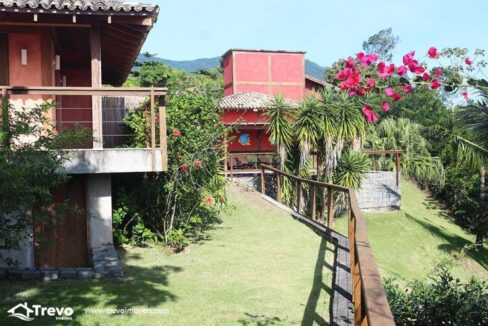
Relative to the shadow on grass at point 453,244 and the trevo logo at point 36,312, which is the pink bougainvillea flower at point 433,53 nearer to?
the trevo logo at point 36,312

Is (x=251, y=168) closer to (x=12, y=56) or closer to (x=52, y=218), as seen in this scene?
(x=12, y=56)

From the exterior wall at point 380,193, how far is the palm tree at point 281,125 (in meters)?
5.53

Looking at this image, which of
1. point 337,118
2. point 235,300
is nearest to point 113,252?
point 235,300

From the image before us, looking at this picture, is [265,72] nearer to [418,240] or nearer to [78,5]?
[418,240]

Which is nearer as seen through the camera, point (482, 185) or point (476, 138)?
point (476, 138)

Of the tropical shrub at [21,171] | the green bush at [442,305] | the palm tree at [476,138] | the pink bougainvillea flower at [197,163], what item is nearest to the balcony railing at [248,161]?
the palm tree at [476,138]

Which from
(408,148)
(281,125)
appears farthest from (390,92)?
(408,148)

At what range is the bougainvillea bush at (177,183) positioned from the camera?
8.72m

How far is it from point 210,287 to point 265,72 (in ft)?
82.3

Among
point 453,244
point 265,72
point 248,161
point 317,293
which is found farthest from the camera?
point 265,72

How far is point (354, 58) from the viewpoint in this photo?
363 centimetres

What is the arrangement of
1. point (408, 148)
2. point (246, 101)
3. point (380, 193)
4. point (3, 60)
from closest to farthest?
point (3, 60)
point (380, 193)
point (246, 101)
point (408, 148)

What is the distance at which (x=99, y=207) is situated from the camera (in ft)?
27.0

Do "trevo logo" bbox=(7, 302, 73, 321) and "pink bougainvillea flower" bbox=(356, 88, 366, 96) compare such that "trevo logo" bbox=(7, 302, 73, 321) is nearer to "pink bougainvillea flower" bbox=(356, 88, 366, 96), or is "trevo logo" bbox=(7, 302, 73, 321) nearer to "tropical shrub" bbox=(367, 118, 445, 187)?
"pink bougainvillea flower" bbox=(356, 88, 366, 96)
